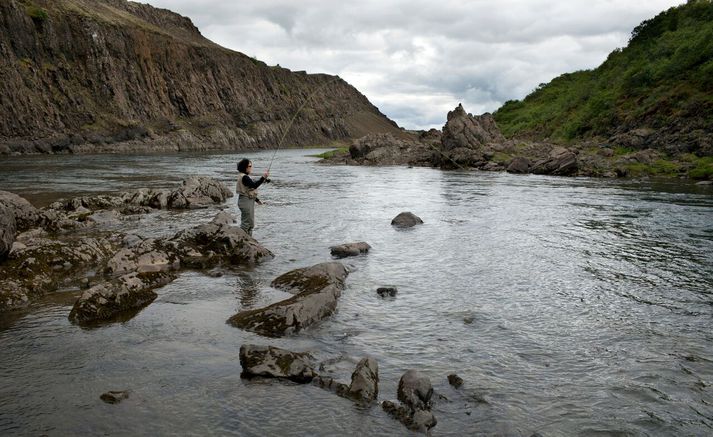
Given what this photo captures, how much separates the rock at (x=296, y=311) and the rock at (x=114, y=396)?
2.67 meters

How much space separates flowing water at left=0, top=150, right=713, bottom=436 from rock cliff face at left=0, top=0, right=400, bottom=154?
248ft

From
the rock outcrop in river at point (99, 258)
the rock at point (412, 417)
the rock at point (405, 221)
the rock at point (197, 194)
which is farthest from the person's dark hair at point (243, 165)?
the rock at point (197, 194)

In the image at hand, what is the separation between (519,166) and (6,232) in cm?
4238

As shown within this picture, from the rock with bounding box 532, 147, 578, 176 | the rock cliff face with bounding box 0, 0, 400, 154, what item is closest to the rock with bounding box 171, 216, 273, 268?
the rock with bounding box 532, 147, 578, 176

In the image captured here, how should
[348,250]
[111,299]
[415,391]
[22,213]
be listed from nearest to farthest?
1. [415,391]
2. [111,299]
3. [348,250]
4. [22,213]

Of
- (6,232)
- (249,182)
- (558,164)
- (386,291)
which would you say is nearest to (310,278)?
(386,291)

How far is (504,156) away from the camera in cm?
5278

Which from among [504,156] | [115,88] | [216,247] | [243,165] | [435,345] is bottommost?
[435,345]

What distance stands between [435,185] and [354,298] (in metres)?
26.9

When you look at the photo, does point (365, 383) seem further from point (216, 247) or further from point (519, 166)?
point (519, 166)

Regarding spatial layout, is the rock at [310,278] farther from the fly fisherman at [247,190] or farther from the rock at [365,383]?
the rock at [365,383]

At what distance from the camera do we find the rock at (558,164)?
139 ft

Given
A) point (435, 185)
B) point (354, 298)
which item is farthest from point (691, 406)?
point (435, 185)

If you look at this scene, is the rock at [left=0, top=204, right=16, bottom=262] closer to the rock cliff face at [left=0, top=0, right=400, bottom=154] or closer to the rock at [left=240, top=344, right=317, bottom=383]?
the rock at [left=240, top=344, right=317, bottom=383]
